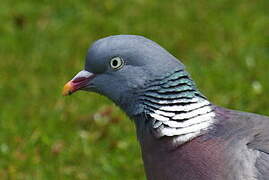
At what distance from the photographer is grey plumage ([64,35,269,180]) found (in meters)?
3.30

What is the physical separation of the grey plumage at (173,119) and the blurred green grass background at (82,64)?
156 centimetres

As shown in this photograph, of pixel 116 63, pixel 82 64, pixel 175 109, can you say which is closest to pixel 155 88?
pixel 175 109

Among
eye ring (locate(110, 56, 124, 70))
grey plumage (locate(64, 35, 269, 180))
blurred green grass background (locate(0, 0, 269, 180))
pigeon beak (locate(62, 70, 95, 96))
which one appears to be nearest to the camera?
grey plumage (locate(64, 35, 269, 180))

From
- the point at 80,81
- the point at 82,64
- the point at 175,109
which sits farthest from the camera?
the point at 82,64

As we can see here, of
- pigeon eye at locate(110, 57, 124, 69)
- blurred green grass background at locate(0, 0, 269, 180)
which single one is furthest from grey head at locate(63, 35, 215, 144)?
blurred green grass background at locate(0, 0, 269, 180)

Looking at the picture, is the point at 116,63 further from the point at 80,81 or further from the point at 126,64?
the point at 80,81

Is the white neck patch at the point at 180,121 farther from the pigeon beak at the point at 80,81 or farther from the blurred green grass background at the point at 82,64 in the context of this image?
the blurred green grass background at the point at 82,64

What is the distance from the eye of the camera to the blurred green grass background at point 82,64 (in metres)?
5.11

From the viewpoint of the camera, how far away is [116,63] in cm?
345

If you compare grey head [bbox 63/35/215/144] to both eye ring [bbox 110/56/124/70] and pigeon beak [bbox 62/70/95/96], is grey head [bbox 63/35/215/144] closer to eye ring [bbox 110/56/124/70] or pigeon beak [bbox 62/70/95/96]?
eye ring [bbox 110/56/124/70]

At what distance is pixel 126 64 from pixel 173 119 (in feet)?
1.15

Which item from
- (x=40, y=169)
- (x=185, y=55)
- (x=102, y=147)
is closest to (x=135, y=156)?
(x=102, y=147)

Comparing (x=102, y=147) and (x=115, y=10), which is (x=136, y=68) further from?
(x=115, y=10)

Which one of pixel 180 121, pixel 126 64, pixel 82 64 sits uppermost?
pixel 126 64
